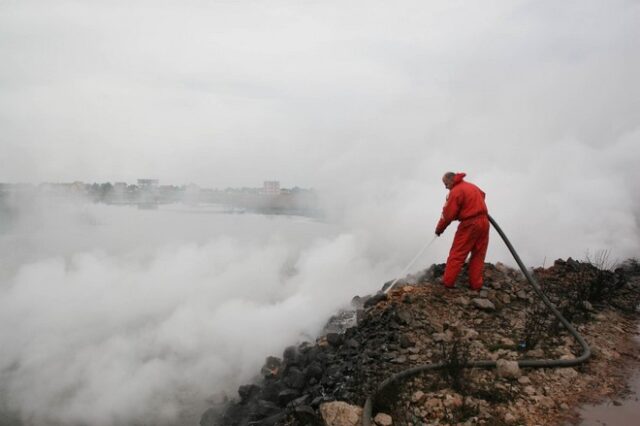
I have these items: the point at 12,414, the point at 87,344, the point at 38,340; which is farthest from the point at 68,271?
the point at 12,414

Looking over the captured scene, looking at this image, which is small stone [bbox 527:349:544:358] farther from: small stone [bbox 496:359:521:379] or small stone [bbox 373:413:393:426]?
small stone [bbox 373:413:393:426]

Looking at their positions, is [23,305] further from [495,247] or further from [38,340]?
[495,247]

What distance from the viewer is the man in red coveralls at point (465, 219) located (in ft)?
15.5

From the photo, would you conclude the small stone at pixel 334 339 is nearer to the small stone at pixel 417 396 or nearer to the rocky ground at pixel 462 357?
the rocky ground at pixel 462 357

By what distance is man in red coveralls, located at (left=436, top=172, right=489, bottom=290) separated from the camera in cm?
473

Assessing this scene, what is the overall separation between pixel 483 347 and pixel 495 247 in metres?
4.52

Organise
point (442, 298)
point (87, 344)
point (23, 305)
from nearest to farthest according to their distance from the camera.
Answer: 1. point (442, 298)
2. point (87, 344)
3. point (23, 305)

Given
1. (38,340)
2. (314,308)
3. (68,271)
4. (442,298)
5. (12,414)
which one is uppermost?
(442,298)

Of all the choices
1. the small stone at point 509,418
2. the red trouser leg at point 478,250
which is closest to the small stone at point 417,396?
the small stone at point 509,418

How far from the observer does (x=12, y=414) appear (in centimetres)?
707

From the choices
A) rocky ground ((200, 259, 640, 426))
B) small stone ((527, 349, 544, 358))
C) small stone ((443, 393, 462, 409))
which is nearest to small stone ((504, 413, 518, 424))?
rocky ground ((200, 259, 640, 426))

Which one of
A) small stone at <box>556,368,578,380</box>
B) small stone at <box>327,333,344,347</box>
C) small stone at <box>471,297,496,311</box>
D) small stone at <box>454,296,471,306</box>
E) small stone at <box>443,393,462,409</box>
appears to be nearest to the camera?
small stone at <box>443,393,462,409</box>

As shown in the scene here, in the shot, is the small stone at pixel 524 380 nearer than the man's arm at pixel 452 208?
Yes

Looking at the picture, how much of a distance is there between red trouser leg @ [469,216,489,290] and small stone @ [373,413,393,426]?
276 cm
